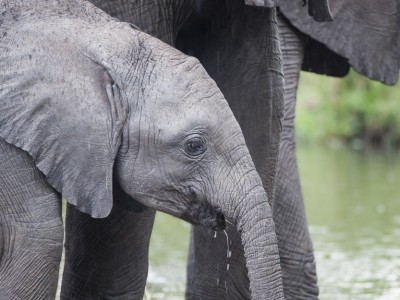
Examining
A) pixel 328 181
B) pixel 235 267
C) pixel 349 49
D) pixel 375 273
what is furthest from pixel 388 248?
pixel 328 181

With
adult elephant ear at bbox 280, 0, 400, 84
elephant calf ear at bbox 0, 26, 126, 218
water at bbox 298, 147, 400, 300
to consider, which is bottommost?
water at bbox 298, 147, 400, 300

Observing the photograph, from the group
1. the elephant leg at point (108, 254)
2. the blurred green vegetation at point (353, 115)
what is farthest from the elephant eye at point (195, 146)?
the blurred green vegetation at point (353, 115)

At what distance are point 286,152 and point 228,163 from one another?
2.30 m

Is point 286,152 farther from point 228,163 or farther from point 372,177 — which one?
point 372,177

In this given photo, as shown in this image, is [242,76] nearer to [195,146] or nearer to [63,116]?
[195,146]

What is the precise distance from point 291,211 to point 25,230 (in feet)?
7.82

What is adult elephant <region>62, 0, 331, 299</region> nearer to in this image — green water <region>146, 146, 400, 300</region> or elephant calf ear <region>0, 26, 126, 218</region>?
elephant calf ear <region>0, 26, 126, 218</region>

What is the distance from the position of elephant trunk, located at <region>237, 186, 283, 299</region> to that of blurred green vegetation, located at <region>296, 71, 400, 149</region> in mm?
16228

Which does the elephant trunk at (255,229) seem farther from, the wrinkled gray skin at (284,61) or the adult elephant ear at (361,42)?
the adult elephant ear at (361,42)

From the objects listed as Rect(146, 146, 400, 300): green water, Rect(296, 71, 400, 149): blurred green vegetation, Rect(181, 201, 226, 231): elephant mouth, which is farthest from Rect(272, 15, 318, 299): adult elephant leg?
Rect(296, 71, 400, 149): blurred green vegetation

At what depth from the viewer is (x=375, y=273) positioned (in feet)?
29.0

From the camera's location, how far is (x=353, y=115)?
73.0 ft

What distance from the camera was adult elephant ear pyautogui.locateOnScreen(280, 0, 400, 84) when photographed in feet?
23.9

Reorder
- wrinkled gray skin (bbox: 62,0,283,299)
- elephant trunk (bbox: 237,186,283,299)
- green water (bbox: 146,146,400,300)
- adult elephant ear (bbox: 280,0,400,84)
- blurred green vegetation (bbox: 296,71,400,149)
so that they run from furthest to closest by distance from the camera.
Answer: blurred green vegetation (bbox: 296,71,400,149)
green water (bbox: 146,146,400,300)
adult elephant ear (bbox: 280,0,400,84)
wrinkled gray skin (bbox: 62,0,283,299)
elephant trunk (bbox: 237,186,283,299)
